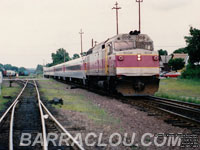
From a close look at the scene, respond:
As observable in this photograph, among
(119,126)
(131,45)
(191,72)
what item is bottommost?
(119,126)

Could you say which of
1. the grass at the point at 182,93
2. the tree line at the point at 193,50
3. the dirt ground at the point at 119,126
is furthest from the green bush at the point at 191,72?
the dirt ground at the point at 119,126

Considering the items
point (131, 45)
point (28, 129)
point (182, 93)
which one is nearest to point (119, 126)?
point (28, 129)

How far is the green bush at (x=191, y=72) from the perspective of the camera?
38.7m

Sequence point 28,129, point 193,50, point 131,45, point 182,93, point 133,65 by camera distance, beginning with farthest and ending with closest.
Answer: point 193,50 < point 182,93 < point 131,45 < point 133,65 < point 28,129

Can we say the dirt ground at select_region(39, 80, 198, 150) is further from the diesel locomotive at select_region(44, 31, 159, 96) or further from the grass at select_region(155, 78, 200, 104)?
the grass at select_region(155, 78, 200, 104)

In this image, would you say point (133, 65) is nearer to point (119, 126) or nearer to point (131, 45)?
point (131, 45)

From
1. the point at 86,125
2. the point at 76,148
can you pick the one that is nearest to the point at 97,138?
the point at 76,148

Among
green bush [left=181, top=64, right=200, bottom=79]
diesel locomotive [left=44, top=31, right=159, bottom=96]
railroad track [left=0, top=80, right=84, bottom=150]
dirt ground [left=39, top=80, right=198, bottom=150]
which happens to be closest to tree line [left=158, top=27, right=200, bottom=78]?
green bush [left=181, top=64, right=200, bottom=79]

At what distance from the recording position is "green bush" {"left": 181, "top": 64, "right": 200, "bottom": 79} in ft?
127

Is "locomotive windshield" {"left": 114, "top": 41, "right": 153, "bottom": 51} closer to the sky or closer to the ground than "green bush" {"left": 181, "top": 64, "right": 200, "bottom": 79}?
closer to the sky

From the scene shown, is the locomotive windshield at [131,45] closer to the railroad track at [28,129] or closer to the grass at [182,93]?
the grass at [182,93]

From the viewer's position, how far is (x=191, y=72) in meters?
40.5

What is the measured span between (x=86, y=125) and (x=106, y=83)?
868cm

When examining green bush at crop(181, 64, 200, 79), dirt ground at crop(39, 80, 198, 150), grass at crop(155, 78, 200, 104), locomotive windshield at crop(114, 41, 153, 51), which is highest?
locomotive windshield at crop(114, 41, 153, 51)
